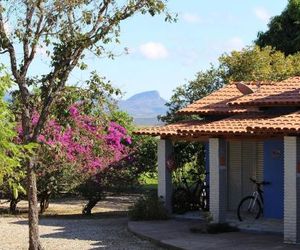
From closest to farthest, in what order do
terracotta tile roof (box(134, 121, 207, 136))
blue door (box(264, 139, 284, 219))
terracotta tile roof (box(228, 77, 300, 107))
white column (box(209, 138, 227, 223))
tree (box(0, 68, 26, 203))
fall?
tree (box(0, 68, 26, 203))
white column (box(209, 138, 227, 223))
terracotta tile roof (box(228, 77, 300, 107))
blue door (box(264, 139, 284, 219))
terracotta tile roof (box(134, 121, 207, 136))

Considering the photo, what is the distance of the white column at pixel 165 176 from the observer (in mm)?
19453

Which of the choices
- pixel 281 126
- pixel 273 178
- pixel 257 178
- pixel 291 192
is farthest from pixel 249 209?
pixel 281 126

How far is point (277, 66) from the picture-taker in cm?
3036

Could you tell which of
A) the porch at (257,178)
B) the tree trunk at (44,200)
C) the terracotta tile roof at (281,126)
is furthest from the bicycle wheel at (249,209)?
the tree trunk at (44,200)

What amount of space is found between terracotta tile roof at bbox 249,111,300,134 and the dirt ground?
338 centimetres

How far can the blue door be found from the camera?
17.8m

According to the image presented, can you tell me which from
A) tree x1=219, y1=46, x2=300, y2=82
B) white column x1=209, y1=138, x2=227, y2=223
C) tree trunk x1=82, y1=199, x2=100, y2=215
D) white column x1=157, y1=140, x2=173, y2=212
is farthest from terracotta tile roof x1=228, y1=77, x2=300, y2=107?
tree x1=219, y1=46, x2=300, y2=82

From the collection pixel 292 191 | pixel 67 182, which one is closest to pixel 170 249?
pixel 292 191

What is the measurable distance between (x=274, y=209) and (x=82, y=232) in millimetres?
4916

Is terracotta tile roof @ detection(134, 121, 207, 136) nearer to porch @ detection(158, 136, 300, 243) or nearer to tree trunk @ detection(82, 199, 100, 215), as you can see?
porch @ detection(158, 136, 300, 243)

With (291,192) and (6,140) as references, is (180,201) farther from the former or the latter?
(6,140)

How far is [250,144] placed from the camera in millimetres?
19953

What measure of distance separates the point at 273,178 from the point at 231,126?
201 cm

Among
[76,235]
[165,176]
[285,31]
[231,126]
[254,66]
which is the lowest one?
[76,235]
